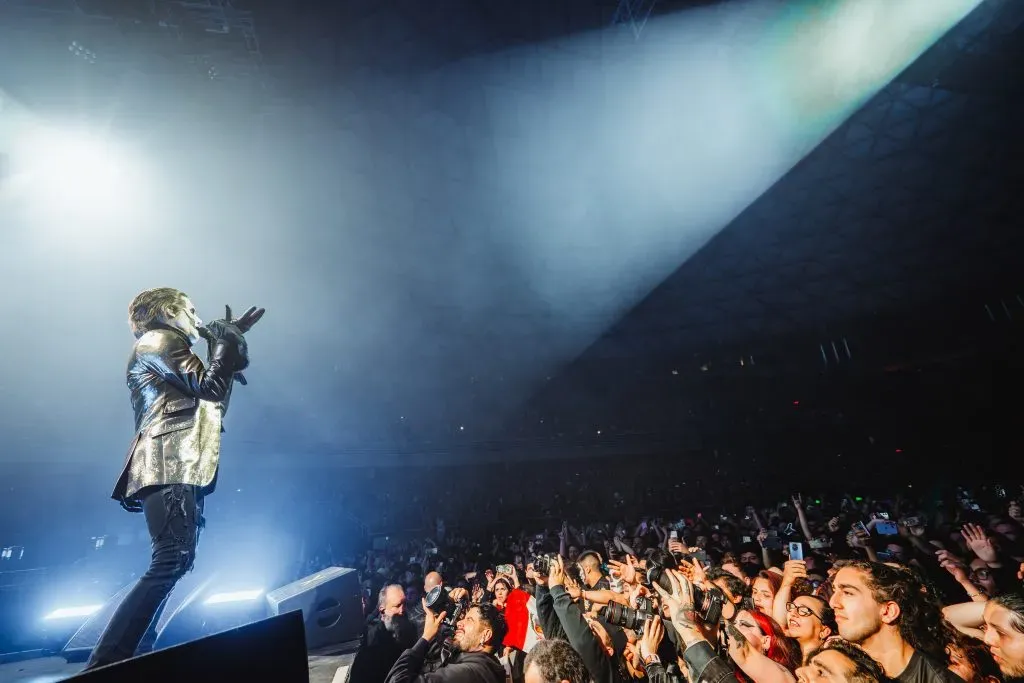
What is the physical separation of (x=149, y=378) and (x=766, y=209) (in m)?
5.57

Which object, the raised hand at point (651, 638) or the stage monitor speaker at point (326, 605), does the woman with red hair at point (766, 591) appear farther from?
the stage monitor speaker at point (326, 605)

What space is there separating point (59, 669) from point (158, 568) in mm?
890

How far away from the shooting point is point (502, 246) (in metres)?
4.73

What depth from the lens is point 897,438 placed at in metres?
10.3

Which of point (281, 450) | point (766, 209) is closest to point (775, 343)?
point (766, 209)

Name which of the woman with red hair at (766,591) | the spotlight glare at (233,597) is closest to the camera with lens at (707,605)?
the woman with red hair at (766,591)

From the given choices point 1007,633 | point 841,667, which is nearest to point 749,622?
point 1007,633

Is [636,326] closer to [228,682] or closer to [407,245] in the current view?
[407,245]

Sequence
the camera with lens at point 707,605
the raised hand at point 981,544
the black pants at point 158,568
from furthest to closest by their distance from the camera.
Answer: the raised hand at point 981,544 → the camera with lens at point 707,605 → the black pants at point 158,568

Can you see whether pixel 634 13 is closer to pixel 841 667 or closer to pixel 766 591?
pixel 841 667

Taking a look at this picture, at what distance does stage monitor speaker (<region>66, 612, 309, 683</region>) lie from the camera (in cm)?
53

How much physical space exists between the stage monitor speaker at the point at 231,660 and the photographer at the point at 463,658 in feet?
4.93

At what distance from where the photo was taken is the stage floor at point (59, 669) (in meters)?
1.55

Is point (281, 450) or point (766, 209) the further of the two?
point (281, 450)
